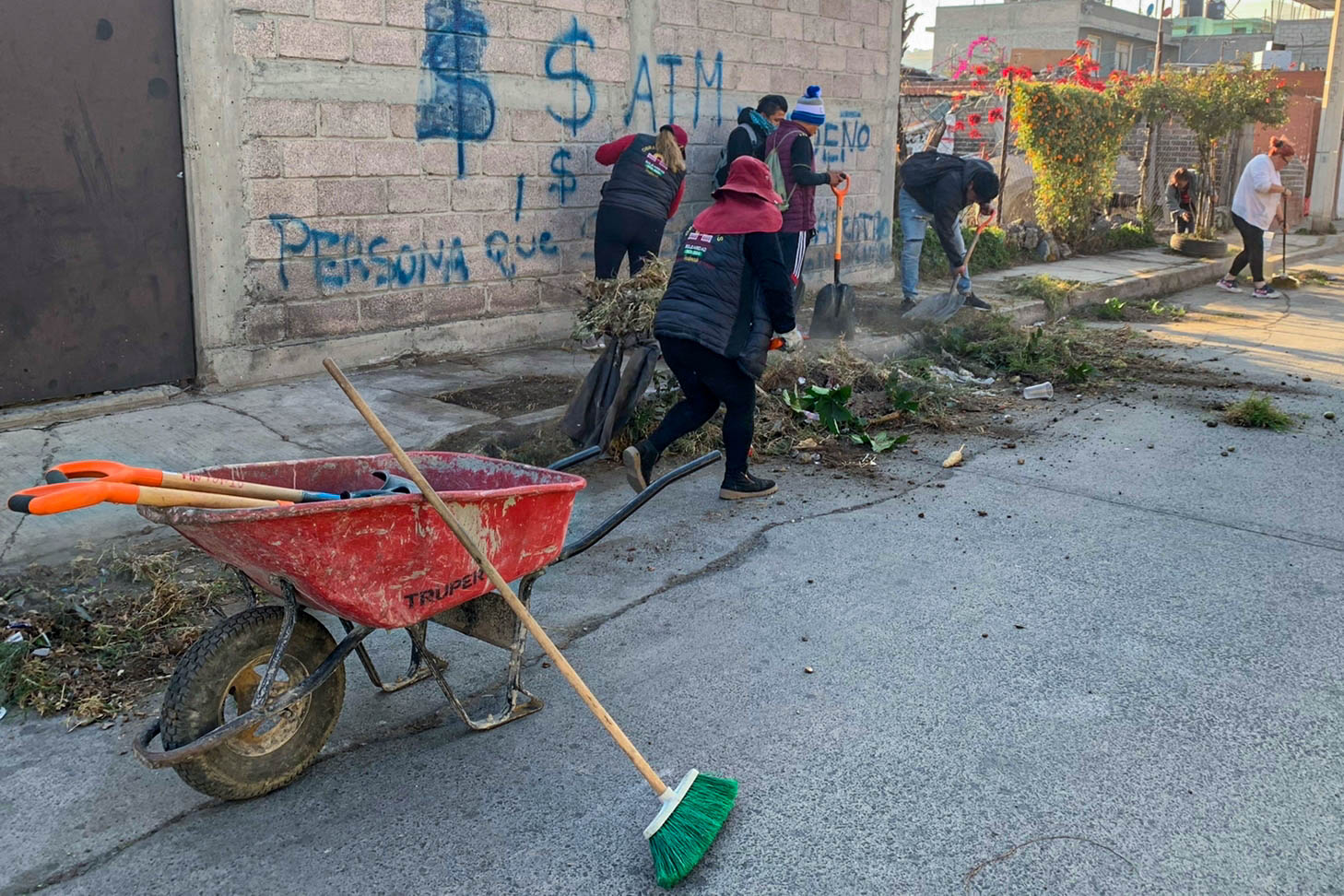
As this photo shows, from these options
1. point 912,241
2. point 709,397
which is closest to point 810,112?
point 912,241

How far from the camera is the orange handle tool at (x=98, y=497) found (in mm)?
2383

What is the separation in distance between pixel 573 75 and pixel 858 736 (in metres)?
6.96

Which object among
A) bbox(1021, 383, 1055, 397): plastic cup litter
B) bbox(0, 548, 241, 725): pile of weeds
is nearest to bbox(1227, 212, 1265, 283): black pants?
bbox(1021, 383, 1055, 397): plastic cup litter

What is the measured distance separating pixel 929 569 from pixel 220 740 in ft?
10.2

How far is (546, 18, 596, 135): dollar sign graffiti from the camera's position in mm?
8945

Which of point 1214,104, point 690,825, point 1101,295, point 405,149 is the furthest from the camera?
point 1214,104

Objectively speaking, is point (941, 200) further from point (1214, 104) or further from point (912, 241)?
point (1214, 104)

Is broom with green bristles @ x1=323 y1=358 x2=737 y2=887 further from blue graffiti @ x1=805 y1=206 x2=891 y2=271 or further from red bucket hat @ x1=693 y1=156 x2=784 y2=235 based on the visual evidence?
blue graffiti @ x1=805 y1=206 x2=891 y2=271

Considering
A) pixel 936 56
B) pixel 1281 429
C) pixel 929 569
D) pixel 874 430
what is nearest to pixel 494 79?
pixel 874 430

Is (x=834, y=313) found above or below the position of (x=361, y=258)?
below

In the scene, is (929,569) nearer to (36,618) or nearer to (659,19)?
(36,618)

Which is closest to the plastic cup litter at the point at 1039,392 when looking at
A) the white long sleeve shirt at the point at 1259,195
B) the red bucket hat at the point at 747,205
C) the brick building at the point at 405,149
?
the red bucket hat at the point at 747,205

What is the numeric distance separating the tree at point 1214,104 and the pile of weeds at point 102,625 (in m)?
16.0

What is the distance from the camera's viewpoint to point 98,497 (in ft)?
8.11
